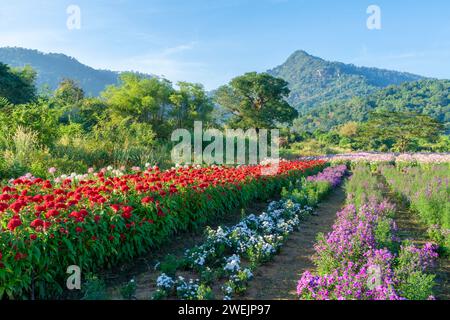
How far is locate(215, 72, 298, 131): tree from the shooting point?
36.4 meters

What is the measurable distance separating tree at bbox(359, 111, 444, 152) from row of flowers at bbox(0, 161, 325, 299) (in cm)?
4649

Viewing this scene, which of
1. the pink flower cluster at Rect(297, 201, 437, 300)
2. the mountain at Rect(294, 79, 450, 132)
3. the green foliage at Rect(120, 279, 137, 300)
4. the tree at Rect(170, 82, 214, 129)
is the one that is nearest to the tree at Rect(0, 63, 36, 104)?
the tree at Rect(170, 82, 214, 129)

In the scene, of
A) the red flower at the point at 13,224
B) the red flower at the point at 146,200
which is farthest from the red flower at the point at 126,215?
the red flower at the point at 13,224

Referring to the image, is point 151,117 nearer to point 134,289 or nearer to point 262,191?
point 262,191

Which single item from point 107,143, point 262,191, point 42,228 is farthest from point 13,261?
point 107,143

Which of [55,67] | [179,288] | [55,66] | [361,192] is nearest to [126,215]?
[179,288]

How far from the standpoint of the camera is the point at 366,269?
152 inches

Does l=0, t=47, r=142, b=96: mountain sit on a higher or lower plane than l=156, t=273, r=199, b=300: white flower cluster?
higher

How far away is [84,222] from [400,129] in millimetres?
50221

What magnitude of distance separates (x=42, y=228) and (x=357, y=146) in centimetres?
5289

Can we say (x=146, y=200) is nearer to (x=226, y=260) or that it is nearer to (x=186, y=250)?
(x=186, y=250)

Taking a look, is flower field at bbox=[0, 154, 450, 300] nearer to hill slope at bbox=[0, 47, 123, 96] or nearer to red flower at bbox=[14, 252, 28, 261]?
red flower at bbox=[14, 252, 28, 261]

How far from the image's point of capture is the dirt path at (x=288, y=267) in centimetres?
430

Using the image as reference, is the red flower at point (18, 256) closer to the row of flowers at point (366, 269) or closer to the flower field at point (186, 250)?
the flower field at point (186, 250)
